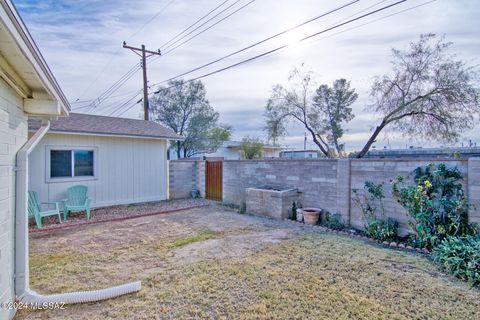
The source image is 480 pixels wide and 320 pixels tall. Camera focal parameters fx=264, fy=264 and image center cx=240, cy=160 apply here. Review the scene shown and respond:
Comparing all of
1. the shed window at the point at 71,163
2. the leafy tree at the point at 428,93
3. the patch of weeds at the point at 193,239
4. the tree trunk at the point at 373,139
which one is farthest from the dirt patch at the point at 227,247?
the leafy tree at the point at 428,93

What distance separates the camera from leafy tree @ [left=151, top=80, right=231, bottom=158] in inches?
840

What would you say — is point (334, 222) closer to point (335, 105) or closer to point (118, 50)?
point (335, 105)

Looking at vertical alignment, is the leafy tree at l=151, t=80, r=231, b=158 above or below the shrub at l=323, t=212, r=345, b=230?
above

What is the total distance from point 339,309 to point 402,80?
12.2 meters

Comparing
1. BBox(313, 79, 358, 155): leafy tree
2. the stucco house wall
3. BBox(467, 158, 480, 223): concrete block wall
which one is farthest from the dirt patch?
BBox(313, 79, 358, 155): leafy tree

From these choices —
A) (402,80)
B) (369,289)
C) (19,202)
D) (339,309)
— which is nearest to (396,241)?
(369,289)

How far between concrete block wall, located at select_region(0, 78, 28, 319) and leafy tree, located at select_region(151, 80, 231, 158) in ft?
61.0

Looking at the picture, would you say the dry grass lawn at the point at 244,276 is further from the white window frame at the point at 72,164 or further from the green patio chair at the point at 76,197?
the white window frame at the point at 72,164

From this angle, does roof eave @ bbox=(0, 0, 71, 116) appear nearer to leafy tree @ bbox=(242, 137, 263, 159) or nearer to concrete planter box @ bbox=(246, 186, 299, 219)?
concrete planter box @ bbox=(246, 186, 299, 219)

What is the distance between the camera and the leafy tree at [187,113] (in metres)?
21.3

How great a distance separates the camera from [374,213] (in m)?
5.92

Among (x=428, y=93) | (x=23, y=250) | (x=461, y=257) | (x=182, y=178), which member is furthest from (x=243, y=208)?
(x=428, y=93)

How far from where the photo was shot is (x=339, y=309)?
2.82m

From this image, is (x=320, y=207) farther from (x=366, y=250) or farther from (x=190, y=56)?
(x=190, y=56)
